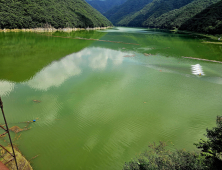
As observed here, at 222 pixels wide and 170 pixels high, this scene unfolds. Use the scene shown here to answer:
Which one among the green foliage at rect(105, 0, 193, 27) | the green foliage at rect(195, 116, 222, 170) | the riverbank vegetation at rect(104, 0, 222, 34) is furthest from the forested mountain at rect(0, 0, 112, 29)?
the green foliage at rect(105, 0, 193, 27)

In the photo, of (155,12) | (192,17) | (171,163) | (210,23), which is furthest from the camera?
(155,12)

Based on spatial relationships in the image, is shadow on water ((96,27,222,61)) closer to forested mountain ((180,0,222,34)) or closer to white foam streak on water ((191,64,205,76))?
white foam streak on water ((191,64,205,76))

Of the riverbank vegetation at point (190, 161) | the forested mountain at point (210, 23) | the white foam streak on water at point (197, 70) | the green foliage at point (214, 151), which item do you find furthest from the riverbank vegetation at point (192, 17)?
the riverbank vegetation at point (190, 161)

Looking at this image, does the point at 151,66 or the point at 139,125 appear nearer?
the point at 139,125

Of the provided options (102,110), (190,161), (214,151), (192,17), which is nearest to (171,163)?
(190,161)

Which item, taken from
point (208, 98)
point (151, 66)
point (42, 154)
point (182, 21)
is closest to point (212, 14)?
point (182, 21)

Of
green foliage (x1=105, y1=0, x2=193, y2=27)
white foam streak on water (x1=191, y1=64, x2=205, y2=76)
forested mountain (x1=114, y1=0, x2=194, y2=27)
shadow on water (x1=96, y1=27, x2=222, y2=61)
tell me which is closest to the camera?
white foam streak on water (x1=191, y1=64, x2=205, y2=76)

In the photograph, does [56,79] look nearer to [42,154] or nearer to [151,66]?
[42,154]

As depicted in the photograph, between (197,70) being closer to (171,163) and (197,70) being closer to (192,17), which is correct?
(171,163)

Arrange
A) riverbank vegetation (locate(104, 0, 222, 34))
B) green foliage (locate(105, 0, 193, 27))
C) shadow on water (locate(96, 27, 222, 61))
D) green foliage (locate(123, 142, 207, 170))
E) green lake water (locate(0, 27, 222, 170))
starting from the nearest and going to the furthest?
1. green foliage (locate(123, 142, 207, 170))
2. green lake water (locate(0, 27, 222, 170))
3. shadow on water (locate(96, 27, 222, 61))
4. riverbank vegetation (locate(104, 0, 222, 34))
5. green foliage (locate(105, 0, 193, 27))

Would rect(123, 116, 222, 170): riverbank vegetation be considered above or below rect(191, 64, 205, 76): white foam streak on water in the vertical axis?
below

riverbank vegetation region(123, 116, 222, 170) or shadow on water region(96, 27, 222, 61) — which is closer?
riverbank vegetation region(123, 116, 222, 170)
